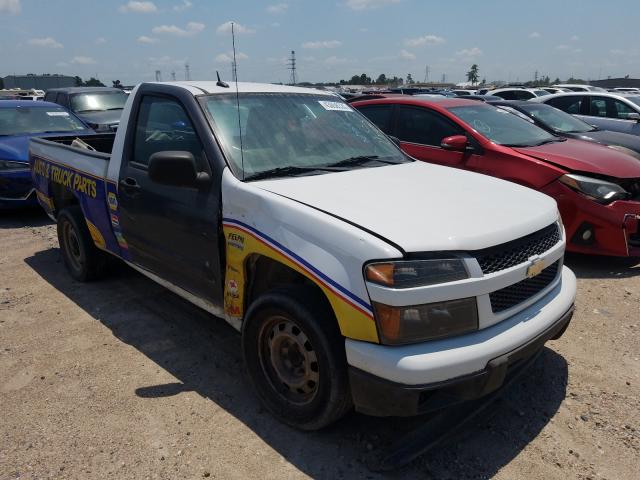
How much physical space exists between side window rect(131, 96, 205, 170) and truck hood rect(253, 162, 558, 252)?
72 cm

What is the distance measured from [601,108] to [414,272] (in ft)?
33.9

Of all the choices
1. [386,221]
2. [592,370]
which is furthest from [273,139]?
[592,370]

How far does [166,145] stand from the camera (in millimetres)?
3607

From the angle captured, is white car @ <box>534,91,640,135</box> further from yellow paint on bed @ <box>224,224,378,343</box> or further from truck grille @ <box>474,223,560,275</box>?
yellow paint on bed @ <box>224,224,378,343</box>

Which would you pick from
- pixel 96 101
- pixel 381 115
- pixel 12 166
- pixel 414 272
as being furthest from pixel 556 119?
pixel 96 101

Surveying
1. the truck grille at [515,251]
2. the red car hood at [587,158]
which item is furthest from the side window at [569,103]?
the truck grille at [515,251]

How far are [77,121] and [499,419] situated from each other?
826cm

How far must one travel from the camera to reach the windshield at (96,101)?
12398mm

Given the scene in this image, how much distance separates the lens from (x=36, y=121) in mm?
8250

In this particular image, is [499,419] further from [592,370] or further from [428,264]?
[428,264]

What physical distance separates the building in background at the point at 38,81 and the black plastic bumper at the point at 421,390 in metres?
57.7

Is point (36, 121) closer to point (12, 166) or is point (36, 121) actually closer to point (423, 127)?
point (12, 166)

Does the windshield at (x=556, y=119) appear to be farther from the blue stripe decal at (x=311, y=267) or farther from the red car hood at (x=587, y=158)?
the blue stripe decal at (x=311, y=267)

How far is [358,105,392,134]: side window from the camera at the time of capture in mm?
6717
